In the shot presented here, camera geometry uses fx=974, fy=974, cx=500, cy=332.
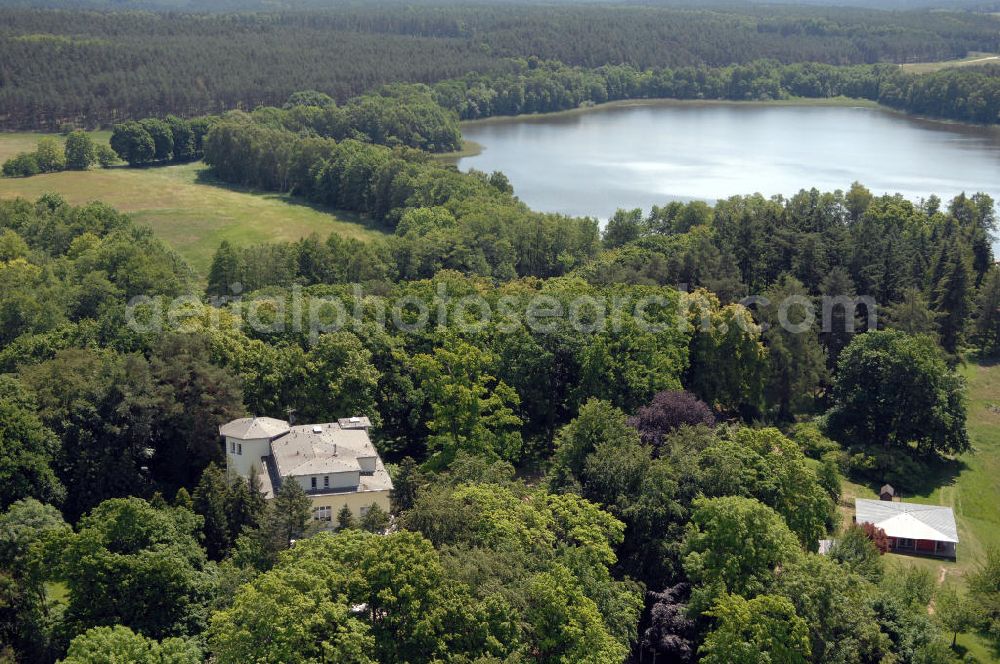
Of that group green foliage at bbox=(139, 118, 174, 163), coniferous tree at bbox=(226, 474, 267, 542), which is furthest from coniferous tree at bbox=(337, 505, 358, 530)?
green foliage at bbox=(139, 118, 174, 163)

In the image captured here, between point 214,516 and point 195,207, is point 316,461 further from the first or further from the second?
point 195,207

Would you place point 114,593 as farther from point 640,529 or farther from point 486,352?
point 486,352

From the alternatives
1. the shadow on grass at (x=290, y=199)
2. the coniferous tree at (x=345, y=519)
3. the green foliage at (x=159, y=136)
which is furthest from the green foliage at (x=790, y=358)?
the green foliage at (x=159, y=136)

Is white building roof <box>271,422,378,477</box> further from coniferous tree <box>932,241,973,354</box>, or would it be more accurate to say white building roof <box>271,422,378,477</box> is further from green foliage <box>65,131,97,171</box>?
green foliage <box>65,131,97,171</box>

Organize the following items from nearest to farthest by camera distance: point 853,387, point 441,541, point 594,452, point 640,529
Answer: point 441,541 → point 640,529 → point 594,452 → point 853,387

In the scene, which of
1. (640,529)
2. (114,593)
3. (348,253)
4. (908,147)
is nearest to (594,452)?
(640,529)

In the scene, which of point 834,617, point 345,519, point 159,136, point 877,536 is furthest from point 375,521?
point 159,136
